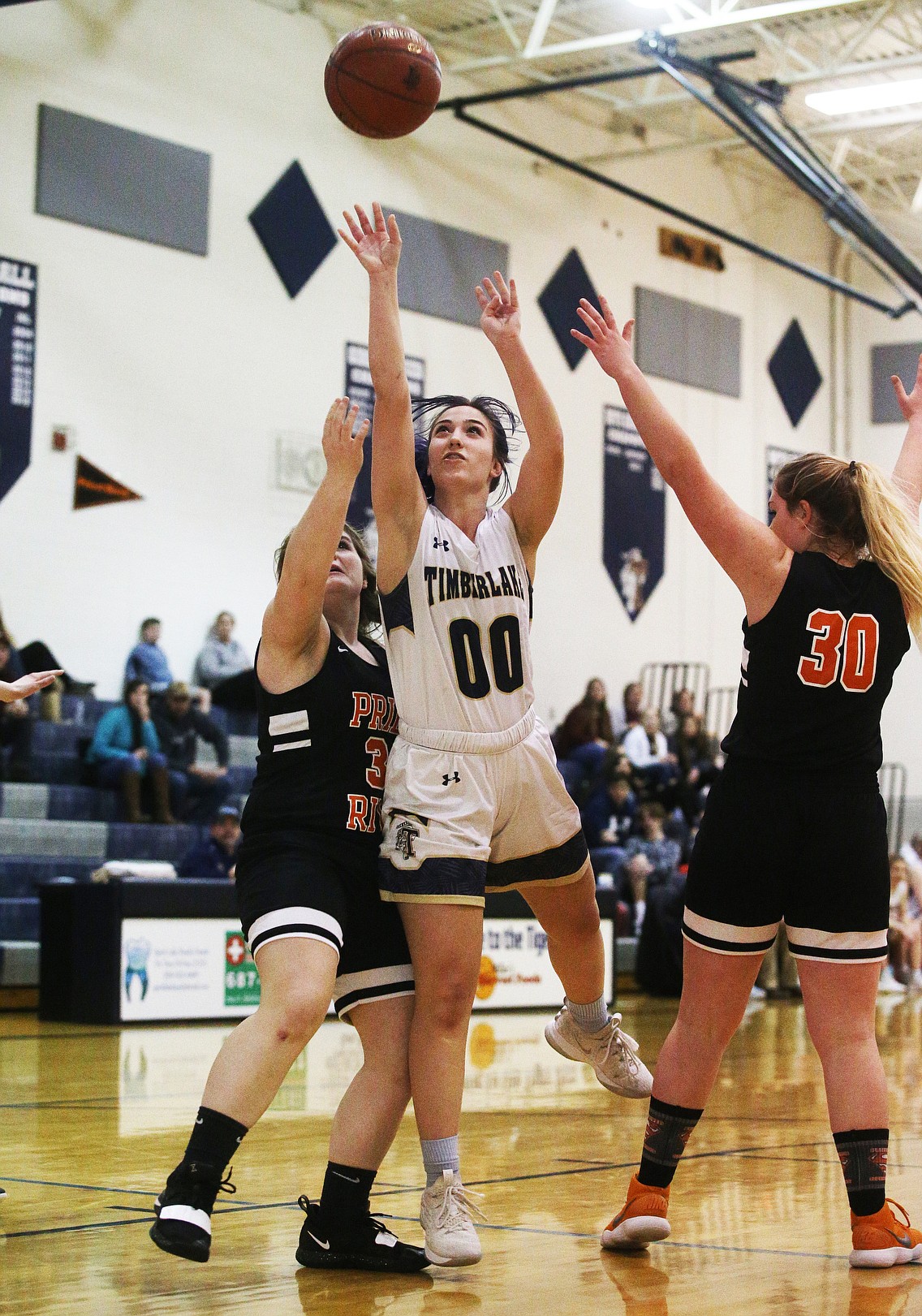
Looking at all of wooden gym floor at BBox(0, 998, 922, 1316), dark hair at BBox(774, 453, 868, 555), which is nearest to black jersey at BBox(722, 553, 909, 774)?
dark hair at BBox(774, 453, 868, 555)

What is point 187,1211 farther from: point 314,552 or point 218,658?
point 218,658

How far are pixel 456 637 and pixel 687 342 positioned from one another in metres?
17.2

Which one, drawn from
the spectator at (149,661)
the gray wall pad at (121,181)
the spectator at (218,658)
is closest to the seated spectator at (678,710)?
the spectator at (218,658)

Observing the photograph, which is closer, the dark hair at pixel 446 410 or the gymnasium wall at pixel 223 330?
the dark hair at pixel 446 410

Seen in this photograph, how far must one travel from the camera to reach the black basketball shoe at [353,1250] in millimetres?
3391

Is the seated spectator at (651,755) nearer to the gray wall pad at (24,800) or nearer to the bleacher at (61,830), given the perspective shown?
the bleacher at (61,830)

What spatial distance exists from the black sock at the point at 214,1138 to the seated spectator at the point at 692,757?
13384 mm

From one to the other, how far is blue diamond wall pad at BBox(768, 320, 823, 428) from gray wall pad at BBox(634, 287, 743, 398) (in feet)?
2.80

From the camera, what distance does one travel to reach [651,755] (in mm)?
17141

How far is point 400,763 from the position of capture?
356cm

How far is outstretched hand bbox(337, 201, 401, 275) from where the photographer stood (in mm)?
3635

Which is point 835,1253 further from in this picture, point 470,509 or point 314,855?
point 470,509

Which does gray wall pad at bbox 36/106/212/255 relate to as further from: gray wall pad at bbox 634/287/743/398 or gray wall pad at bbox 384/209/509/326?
gray wall pad at bbox 634/287/743/398

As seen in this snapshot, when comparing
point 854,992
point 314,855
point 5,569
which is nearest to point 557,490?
point 314,855
